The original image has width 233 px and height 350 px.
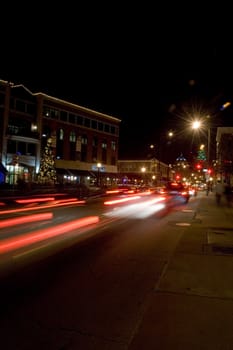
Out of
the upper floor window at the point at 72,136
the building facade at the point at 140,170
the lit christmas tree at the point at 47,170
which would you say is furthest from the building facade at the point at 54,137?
the building facade at the point at 140,170

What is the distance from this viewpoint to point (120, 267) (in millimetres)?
7523

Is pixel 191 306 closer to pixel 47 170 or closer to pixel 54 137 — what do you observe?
pixel 47 170

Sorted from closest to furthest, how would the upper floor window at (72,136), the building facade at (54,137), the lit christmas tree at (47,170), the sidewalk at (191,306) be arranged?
1. the sidewalk at (191,306)
2. the building facade at (54,137)
3. the lit christmas tree at (47,170)
4. the upper floor window at (72,136)

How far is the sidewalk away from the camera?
4121mm

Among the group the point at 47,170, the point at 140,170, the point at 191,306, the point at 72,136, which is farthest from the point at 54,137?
the point at 191,306

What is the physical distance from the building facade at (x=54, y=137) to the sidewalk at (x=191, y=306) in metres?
38.4

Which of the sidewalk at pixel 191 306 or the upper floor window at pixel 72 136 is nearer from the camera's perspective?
the sidewalk at pixel 191 306

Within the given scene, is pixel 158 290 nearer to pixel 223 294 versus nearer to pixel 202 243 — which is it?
pixel 223 294

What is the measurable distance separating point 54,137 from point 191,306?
5899 centimetres

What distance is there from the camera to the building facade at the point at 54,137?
50.0 meters

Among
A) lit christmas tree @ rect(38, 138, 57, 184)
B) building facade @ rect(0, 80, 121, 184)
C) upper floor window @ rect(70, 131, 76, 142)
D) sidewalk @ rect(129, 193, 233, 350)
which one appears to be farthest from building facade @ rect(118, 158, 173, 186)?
sidewalk @ rect(129, 193, 233, 350)

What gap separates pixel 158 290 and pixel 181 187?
36.9 metres

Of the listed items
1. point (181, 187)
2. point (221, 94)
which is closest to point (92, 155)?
point (181, 187)

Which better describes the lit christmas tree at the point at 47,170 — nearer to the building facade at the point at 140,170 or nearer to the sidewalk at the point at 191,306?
the sidewalk at the point at 191,306
